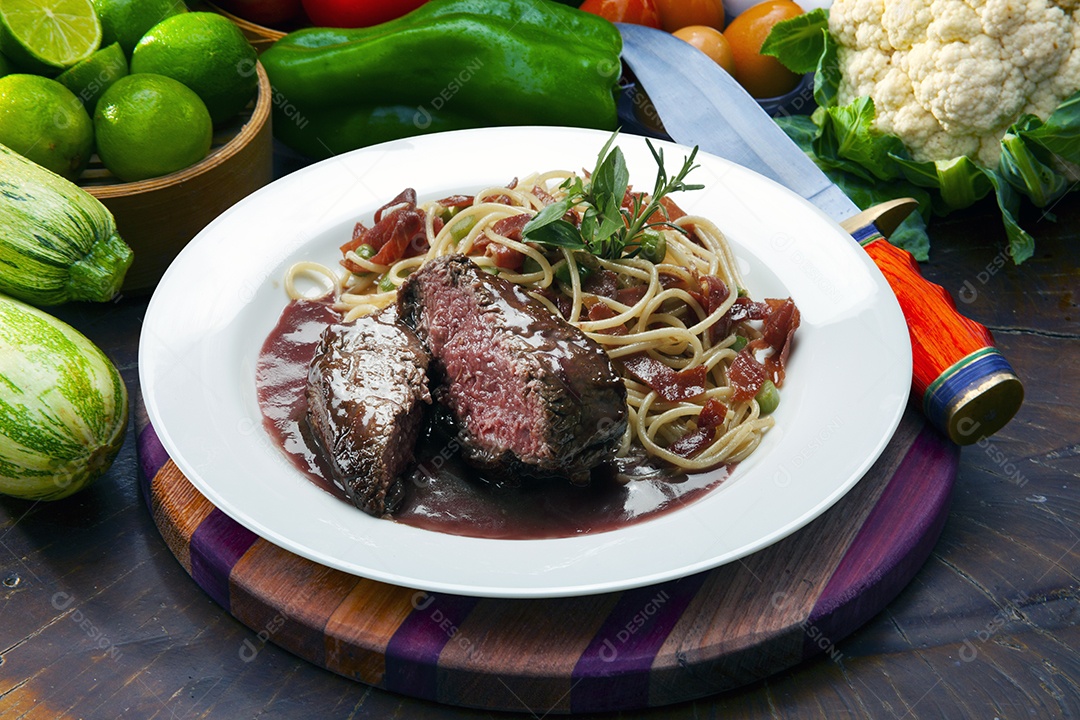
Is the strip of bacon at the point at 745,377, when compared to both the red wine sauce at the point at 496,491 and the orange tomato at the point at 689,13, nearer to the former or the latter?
the red wine sauce at the point at 496,491

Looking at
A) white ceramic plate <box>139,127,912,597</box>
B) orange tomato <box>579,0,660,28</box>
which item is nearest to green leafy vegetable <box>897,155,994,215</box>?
white ceramic plate <box>139,127,912,597</box>

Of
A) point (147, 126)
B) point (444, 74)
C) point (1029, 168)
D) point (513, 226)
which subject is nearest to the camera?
point (147, 126)

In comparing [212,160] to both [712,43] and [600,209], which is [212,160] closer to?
[600,209]

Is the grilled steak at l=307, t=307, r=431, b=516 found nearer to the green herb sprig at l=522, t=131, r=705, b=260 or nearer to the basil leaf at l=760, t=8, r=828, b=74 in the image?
the green herb sprig at l=522, t=131, r=705, b=260

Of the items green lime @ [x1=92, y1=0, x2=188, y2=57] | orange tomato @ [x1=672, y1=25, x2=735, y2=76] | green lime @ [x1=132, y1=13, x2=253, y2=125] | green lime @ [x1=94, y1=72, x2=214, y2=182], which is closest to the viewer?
green lime @ [x1=94, y1=72, x2=214, y2=182]

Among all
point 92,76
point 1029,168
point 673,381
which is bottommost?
point 673,381

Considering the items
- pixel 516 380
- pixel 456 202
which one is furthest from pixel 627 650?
pixel 456 202
